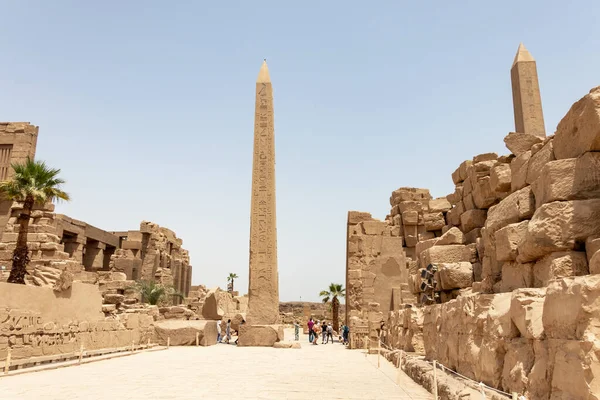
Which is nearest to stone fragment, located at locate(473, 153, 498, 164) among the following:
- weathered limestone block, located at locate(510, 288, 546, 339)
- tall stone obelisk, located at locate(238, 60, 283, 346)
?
weathered limestone block, located at locate(510, 288, 546, 339)

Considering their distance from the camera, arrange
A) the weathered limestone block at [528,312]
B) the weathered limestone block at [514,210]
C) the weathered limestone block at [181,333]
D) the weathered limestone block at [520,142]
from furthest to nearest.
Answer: the weathered limestone block at [181,333] → the weathered limestone block at [520,142] → the weathered limestone block at [514,210] → the weathered limestone block at [528,312]

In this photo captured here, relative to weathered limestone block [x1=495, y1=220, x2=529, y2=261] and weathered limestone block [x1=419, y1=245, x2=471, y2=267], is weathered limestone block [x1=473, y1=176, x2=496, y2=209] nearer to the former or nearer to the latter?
weathered limestone block [x1=419, y1=245, x2=471, y2=267]

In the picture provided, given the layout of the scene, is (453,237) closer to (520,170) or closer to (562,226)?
(520,170)

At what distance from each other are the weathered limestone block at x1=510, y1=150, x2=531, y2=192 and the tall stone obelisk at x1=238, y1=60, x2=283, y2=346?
990 centimetres

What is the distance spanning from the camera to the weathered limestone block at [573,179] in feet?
11.2

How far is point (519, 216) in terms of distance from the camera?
166 inches

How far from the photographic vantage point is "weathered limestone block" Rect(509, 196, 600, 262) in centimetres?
326

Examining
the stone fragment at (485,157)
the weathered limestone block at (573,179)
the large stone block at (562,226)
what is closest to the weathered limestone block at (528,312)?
the large stone block at (562,226)

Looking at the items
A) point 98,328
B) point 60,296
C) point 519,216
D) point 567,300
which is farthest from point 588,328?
point 98,328

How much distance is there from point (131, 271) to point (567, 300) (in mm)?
21506

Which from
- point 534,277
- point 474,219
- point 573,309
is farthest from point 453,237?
point 573,309

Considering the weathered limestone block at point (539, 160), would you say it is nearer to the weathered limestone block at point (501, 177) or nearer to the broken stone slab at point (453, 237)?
the weathered limestone block at point (501, 177)

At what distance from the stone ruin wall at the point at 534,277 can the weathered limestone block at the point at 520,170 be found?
0.01 m

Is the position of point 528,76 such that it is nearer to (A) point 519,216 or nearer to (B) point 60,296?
(A) point 519,216
